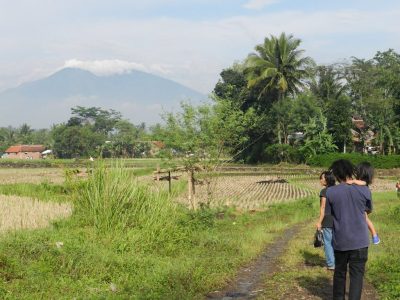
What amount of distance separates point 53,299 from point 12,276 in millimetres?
1017

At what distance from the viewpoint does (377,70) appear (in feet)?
162

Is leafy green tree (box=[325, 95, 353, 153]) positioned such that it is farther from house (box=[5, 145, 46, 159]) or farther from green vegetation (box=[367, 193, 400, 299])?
house (box=[5, 145, 46, 159])

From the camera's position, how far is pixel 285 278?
705 centimetres

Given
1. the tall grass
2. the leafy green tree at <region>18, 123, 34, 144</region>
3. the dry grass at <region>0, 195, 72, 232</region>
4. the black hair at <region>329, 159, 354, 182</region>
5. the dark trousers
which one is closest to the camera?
the dark trousers

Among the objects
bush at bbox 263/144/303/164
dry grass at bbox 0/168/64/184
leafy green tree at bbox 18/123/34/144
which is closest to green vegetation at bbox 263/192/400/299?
dry grass at bbox 0/168/64/184

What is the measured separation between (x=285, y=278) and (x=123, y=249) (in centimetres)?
272

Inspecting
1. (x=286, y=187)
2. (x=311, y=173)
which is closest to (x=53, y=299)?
(x=286, y=187)

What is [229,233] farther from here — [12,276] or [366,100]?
[366,100]

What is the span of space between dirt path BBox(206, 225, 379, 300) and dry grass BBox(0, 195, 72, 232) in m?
4.94

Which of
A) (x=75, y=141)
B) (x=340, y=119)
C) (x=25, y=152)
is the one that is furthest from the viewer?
(x=25, y=152)

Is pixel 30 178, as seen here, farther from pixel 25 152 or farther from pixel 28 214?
pixel 25 152

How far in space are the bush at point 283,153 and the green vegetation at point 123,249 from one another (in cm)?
3532

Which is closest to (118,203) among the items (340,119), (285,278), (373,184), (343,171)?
(285,278)

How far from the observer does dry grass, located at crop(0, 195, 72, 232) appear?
10447 millimetres
